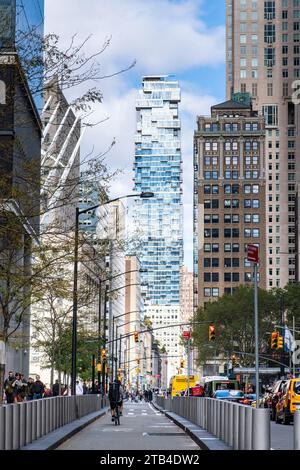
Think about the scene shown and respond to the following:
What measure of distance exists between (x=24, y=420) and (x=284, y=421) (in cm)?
2044

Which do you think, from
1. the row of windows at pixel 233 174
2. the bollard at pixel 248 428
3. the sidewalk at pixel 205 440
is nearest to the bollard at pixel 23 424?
the sidewalk at pixel 205 440

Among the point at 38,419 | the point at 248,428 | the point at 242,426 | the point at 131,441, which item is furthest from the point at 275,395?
the point at 248,428

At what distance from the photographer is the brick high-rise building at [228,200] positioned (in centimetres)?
18888

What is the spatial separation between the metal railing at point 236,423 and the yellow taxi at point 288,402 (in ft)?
16.9

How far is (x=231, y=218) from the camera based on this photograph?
18950 centimetres

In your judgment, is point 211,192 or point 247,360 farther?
point 211,192

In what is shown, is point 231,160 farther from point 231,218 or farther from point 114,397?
point 114,397

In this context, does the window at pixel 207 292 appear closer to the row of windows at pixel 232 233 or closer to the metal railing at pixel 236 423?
the row of windows at pixel 232 233

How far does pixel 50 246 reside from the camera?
33875 mm

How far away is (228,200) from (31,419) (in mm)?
166253

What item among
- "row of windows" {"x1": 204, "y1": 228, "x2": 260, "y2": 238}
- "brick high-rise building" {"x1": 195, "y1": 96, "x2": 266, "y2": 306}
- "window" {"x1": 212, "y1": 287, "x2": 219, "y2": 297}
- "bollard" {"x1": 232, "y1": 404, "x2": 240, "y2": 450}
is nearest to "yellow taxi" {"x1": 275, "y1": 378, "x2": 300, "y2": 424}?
"bollard" {"x1": 232, "y1": 404, "x2": 240, "y2": 450}
